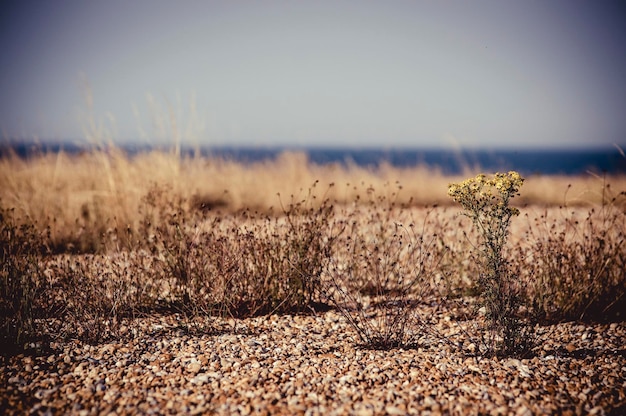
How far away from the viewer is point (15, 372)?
2240mm

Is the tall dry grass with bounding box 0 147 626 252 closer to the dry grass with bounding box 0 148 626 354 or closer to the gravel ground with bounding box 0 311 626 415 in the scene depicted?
the dry grass with bounding box 0 148 626 354

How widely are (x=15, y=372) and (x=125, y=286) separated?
94cm

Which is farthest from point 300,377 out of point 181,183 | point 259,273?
point 181,183

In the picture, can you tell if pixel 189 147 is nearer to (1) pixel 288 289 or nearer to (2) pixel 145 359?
(1) pixel 288 289

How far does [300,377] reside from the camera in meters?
2.21

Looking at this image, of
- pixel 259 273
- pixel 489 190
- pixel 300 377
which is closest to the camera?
pixel 300 377

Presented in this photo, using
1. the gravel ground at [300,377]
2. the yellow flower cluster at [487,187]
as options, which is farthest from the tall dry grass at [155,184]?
the gravel ground at [300,377]

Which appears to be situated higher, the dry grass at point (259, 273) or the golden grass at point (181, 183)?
the golden grass at point (181, 183)

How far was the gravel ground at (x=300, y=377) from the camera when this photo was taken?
6.46ft

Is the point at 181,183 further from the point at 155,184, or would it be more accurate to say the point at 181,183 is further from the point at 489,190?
the point at 489,190

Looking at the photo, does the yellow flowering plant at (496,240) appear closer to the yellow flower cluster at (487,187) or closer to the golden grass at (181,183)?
the yellow flower cluster at (487,187)

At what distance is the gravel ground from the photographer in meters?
1.97

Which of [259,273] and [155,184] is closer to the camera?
[259,273]

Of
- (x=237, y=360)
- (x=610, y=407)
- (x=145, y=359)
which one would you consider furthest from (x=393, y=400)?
(x=145, y=359)
